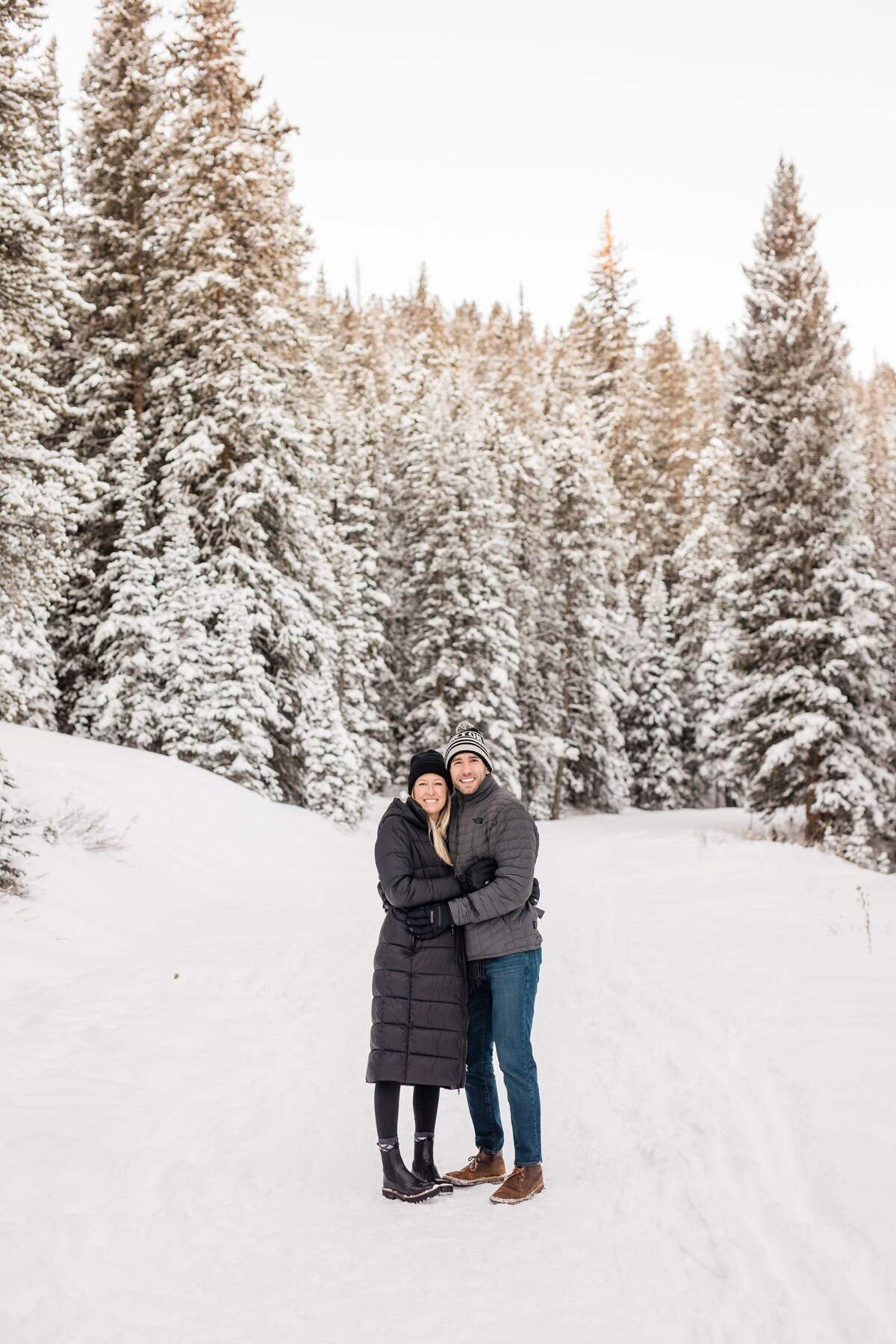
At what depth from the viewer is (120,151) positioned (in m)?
25.1

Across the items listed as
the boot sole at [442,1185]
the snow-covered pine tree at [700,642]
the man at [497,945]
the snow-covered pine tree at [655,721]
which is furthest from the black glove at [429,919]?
the snow-covered pine tree at [655,721]

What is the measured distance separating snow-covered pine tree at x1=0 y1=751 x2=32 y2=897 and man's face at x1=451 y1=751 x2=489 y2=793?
562 cm

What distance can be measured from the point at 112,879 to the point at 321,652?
13.9 metres

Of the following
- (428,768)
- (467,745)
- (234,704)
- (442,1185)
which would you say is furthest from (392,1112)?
(234,704)

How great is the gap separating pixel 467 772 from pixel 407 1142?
2182 mm

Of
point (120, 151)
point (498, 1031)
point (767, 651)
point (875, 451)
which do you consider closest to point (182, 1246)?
point (498, 1031)

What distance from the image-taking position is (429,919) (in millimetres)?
4641

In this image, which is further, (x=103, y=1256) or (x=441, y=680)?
(x=441, y=680)

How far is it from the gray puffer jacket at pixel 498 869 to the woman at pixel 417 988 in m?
0.08

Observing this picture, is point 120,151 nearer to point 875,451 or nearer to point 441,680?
point 441,680

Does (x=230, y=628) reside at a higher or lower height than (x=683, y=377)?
lower

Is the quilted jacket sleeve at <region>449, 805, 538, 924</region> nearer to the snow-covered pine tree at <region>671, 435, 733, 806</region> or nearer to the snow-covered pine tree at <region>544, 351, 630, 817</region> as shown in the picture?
the snow-covered pine tree at <region>544, 351, 630, 817</region>

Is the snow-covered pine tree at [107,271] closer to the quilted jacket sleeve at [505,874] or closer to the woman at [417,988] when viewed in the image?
the woman at [417,988]

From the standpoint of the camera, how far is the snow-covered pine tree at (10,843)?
8843 mm
